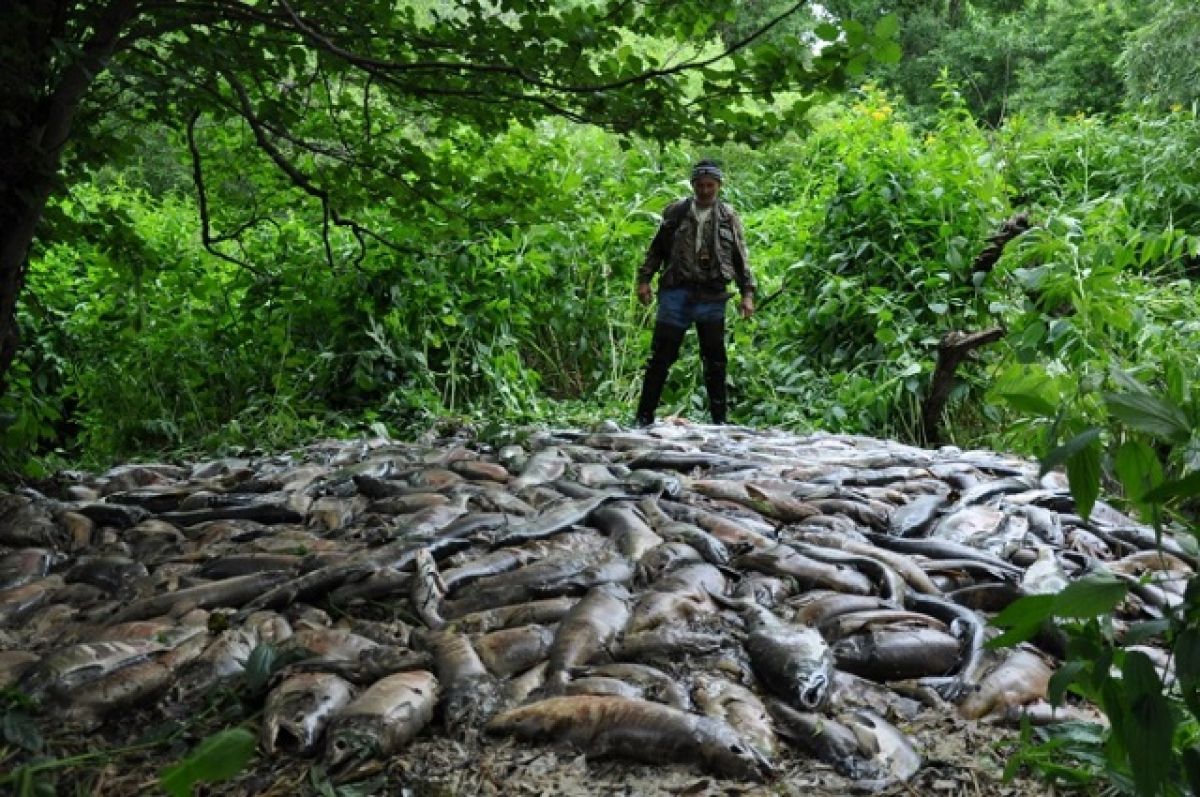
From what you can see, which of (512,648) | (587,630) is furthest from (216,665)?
(587,630)

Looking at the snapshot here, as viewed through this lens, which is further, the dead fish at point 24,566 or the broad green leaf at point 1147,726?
the dead fish at point 24,566

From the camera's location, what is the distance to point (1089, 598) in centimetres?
140

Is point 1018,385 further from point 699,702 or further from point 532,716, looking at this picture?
point 532,716

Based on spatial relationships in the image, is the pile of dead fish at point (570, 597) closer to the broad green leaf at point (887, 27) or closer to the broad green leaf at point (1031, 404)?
the broad green leaf at point (1031, 404)

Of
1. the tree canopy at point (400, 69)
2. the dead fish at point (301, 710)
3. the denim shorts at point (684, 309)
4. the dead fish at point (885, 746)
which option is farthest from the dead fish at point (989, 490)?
the denim shorts at point (684, 309)

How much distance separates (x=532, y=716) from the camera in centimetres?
222

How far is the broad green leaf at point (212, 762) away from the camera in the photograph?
1107 millimetres

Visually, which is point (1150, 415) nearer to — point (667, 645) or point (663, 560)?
point (667, 645)

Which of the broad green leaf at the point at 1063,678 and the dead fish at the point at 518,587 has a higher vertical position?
the broad green leaf at the point at 1063,678

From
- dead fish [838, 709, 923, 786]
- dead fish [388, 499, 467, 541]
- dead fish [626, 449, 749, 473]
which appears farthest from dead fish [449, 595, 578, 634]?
dead fish [626, 449, 749, 473]

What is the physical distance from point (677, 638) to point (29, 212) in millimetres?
2512

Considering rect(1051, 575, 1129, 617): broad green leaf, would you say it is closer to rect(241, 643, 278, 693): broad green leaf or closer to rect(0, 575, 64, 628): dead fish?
rect(241, 643, 278, 693): broad green leaf

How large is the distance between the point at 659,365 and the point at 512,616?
477cm

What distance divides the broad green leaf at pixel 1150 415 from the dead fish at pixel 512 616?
1.63 metres
